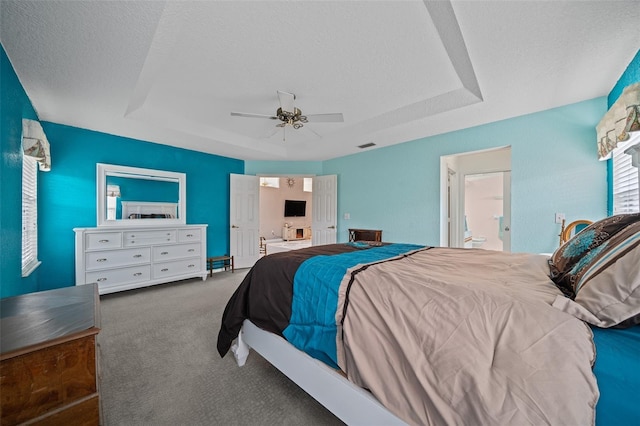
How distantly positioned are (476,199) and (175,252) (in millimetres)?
6996

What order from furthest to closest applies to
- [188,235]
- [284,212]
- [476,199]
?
1. [284,212]
2. [476,199]
3. [188,235]

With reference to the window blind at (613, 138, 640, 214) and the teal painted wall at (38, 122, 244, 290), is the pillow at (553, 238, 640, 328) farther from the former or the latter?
the teal painted wall at (38, 122, 244, 290)

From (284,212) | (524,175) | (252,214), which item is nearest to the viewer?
(524,175)

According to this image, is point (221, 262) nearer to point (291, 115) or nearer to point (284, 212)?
point (291, 115)

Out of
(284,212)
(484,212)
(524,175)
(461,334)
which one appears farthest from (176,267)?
(484,212)

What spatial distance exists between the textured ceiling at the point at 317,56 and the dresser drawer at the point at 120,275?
1996 mm

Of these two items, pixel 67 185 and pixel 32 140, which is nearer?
pixel 32 140

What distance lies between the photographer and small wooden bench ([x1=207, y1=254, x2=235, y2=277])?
4.67 meters

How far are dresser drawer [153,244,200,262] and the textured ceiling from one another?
1840 millimetres

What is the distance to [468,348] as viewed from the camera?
2.82 feet

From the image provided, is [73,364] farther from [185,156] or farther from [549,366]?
[185,156]

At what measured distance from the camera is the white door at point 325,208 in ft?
17.0

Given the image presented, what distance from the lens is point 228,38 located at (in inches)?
72.4

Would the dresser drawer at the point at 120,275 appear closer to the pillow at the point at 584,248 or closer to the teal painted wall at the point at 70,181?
the teal painted wall at the point at 70,181
